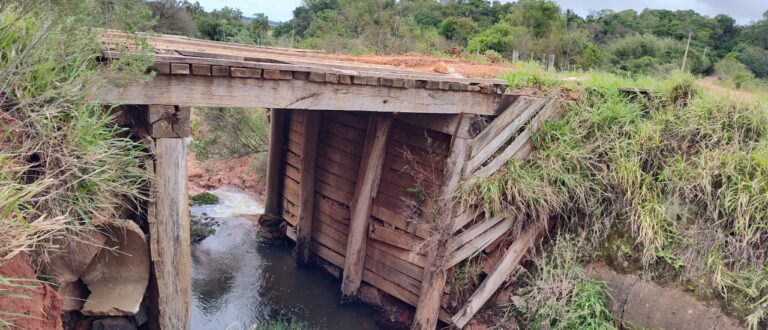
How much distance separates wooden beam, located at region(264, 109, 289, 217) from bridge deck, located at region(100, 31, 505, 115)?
3415 millimetres

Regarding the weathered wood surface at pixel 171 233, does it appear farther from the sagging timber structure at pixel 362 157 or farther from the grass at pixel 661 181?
the grass at pixel 661 181

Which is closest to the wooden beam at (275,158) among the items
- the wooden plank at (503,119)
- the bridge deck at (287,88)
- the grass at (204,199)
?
the grass at (204,199)

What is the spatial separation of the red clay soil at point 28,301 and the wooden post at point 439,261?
3.45 metres

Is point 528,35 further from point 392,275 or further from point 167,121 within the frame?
point 167,121

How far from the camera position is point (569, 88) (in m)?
5.62

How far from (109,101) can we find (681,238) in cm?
484

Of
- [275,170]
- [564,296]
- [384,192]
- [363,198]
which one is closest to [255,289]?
[275,170]

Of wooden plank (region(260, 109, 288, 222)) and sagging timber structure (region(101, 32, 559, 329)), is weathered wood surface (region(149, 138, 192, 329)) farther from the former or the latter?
wooden plank (region(260, 109, 288, 222))

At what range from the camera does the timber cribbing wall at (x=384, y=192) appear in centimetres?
573

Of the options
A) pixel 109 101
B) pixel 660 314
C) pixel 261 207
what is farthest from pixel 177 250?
pixel 261 207

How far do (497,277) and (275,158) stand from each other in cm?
420

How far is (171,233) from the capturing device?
374 cm

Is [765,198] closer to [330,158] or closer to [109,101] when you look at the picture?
[330,158]

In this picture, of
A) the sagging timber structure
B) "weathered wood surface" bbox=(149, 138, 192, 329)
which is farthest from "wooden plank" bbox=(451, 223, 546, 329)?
"weathered wood surface" bbox=(149, 138, 192, 329)
